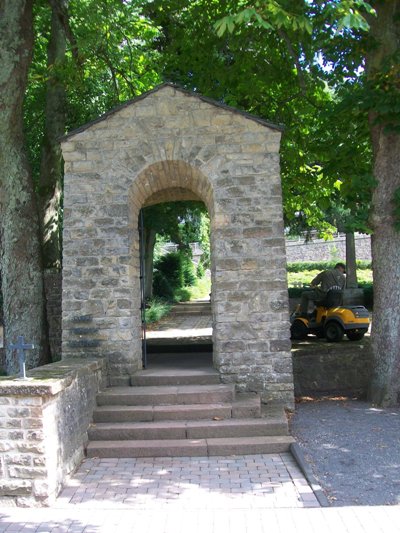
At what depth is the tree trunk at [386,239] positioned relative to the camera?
7430mm

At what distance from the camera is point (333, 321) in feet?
36.9

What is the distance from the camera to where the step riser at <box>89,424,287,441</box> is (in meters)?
5.93

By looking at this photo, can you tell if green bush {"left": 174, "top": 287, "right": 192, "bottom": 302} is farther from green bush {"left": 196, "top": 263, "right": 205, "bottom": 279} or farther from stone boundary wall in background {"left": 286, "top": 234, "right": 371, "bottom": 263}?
stone boundary wall in background {"left": 286, "top": 234, "right": 371, "bottom": 263}

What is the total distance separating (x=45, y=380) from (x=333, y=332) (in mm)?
7729

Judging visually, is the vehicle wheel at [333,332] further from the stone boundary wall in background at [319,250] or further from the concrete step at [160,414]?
the stone boundary wall in background at [319,250]

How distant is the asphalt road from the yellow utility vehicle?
3406 mm

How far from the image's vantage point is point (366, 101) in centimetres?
712

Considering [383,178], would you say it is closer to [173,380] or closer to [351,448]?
[351,448]

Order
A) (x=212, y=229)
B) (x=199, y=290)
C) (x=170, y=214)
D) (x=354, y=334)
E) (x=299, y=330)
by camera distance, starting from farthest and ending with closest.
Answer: (x=199, y=290) < (x=170, y=214) < (x=299, y=330) < (x=354, y=334) < (x=212, y=229)

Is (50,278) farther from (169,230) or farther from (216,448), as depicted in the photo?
(169,230)

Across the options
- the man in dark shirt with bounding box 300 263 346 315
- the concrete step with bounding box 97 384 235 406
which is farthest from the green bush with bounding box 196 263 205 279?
the concrete step with bounding box 97 384 235 406

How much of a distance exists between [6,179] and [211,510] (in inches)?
253

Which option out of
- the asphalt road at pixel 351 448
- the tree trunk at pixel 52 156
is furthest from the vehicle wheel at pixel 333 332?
the tree trunk at pixel 52 156

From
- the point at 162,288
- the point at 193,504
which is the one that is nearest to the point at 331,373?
the point at 193,504
